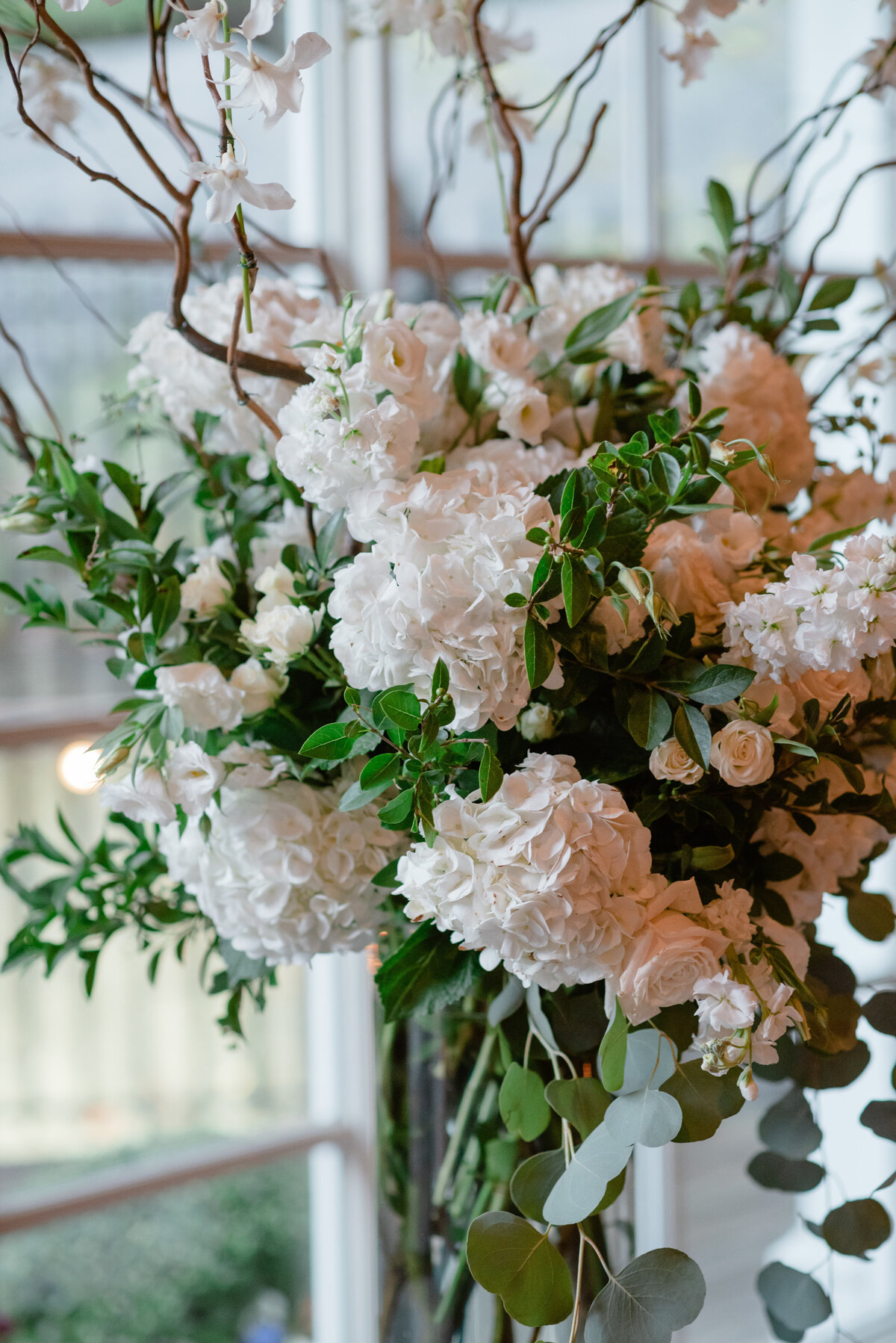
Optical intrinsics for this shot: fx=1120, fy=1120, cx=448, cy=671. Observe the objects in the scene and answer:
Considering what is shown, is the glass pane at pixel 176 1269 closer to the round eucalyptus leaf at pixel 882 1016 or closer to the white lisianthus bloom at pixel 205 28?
the round eucalyptus leaf at pixel 882 1016

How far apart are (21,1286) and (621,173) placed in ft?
4.58

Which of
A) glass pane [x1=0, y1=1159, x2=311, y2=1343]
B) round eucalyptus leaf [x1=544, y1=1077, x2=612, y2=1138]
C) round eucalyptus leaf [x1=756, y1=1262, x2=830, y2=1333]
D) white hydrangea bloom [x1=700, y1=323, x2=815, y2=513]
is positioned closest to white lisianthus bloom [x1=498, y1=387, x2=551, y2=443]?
white hydrangea bloom [x1=700, y1=323, x2=815, y2=513]

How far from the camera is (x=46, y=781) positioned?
1.08 meters

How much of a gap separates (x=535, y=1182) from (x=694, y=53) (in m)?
0.67

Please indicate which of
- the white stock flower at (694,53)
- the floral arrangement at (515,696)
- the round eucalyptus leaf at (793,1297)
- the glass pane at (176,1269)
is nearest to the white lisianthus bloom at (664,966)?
the floral arrangement at (515,696)

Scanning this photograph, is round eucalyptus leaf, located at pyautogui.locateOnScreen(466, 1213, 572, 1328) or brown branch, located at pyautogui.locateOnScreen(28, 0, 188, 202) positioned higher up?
brown branch, located at pyautogui.locateOnScreen(28, 0, 188, 202)

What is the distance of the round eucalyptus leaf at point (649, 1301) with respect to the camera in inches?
20.0

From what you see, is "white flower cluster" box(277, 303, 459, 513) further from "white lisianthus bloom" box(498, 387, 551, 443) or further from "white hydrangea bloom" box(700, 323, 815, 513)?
"white hydrangea bloom" box(700, 323, 815, 513)

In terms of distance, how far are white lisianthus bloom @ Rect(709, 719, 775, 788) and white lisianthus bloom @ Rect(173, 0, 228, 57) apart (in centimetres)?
35

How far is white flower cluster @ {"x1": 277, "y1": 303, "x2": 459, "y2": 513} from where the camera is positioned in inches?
20.1

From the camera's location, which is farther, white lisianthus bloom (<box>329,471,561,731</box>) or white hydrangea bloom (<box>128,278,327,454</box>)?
white hydrangea bloom (<box>128,278,327,454</box>)

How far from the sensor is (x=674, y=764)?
499mm

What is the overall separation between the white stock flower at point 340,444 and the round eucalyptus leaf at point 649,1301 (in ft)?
1.27

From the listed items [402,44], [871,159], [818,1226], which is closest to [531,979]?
[818,1226]
